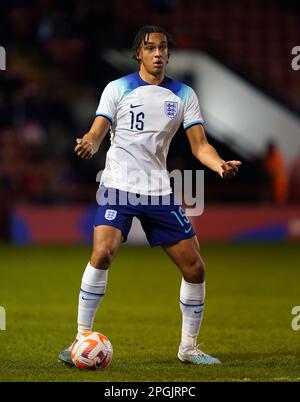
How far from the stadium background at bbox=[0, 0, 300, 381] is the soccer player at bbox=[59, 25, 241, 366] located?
0.62m

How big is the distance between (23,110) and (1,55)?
2470mm

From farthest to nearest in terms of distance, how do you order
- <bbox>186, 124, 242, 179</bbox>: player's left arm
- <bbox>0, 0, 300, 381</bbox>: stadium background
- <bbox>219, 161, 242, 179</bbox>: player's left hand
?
<bbox>0, 0, 300, 381</bbox>: stadium background
<bbox>186, 124, 242, 179</bbox>: player's left arm
<bbox>219, 161, 242, 179</bbox>: player's left hand

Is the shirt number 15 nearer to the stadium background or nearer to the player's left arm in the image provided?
the player's left arm

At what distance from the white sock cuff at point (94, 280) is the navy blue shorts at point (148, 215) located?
30cm

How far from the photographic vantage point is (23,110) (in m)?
19.1

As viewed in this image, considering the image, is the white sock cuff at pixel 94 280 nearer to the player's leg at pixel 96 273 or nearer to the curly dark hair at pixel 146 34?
the player's leg at pixel 96 273

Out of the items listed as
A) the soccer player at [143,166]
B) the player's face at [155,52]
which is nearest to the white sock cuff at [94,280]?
the soccer player at [143,166]

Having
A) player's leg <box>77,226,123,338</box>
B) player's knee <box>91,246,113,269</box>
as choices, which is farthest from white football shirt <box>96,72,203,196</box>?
player's knee <box>91,246,113,269</box>

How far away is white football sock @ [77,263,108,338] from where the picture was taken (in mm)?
6516

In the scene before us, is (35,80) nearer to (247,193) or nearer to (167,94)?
(247,193)

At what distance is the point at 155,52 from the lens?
6.56m

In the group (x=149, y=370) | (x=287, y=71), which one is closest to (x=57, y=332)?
(x=149, y=370)

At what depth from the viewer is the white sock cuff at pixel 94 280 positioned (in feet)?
21.4

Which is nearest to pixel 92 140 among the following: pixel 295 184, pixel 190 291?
pixel 190 291
